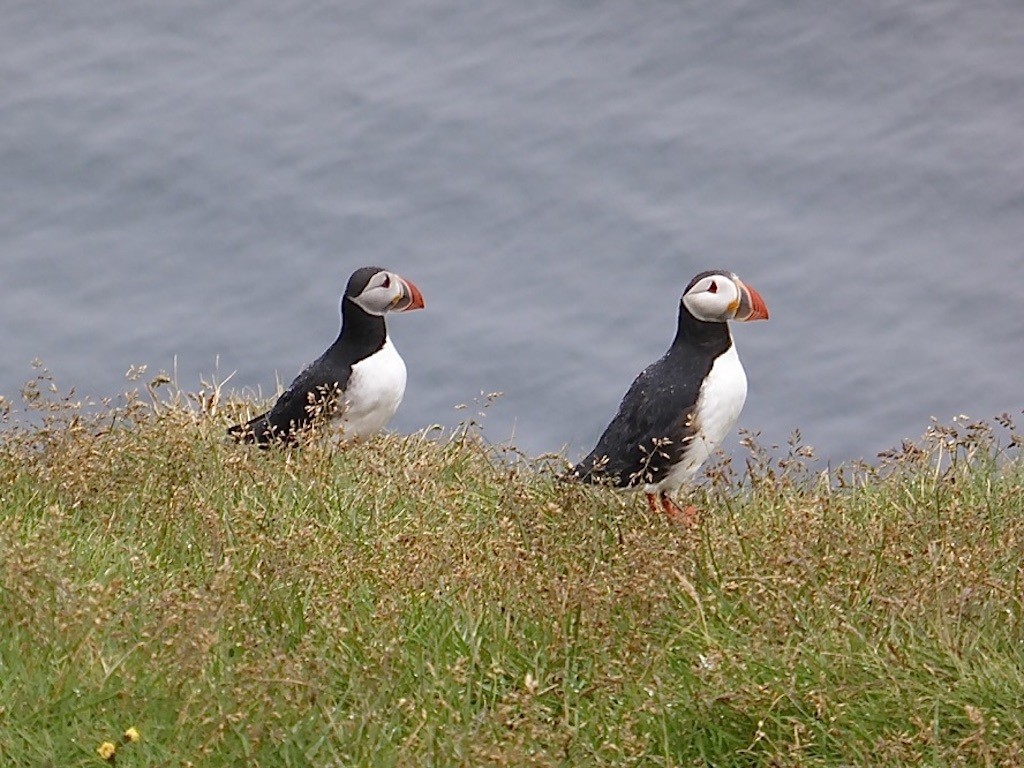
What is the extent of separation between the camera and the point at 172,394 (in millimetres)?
8758

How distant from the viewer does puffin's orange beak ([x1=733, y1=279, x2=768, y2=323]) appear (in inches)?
299

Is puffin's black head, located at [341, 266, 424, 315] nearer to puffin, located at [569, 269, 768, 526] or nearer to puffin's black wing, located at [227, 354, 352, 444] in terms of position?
puffin's black wing, located at [227, 354, 352, 444]

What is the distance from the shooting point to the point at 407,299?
8.86m

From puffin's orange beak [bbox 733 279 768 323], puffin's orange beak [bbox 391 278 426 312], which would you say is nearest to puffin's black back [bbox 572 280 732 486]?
puffin's orange beak [bbox 733 279 768 323]

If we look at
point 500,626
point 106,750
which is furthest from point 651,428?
point 106,750

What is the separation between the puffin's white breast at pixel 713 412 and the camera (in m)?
7.34

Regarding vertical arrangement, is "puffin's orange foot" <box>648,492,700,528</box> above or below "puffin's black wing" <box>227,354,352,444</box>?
below

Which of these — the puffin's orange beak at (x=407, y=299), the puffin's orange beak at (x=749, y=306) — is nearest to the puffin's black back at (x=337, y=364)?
the puffin's orange beak at (x=407, y=299)

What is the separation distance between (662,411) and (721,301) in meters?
0.57

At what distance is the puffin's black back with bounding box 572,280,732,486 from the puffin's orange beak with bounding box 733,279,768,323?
0.10 m

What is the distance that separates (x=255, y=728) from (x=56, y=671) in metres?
0.71

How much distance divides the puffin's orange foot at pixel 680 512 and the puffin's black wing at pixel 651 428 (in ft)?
0.38

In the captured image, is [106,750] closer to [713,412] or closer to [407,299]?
[713,412]

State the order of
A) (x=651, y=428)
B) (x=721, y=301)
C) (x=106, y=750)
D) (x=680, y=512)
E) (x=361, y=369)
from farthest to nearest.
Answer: (x=361, y=369), (x=721, y=301), (x=651, y=428), (x=680, y=512), (x=106, y=750)
